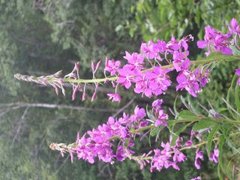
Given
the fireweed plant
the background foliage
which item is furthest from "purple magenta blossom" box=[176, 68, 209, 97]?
the background foliage

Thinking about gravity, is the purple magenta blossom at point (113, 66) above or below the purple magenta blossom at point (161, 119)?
above

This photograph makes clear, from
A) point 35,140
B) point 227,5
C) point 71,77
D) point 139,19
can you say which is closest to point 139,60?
point 71,77

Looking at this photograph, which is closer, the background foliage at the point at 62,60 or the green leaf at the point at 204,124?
the green leaf at the point at 204,124

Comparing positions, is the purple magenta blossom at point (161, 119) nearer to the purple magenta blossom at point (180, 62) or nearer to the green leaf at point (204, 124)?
the green leaf at point (204, 124)

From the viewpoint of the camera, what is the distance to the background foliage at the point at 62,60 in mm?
2588

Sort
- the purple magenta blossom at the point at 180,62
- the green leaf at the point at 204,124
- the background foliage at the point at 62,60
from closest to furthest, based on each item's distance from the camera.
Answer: the purple magenta blossom at the point at 180,62
the green leaf at the point at 204,124
the background foliage at the point at 62,60

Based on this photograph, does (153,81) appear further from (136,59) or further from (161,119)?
(161,119)

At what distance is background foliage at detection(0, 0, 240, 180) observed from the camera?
2.59m

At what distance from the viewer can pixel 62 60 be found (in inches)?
114

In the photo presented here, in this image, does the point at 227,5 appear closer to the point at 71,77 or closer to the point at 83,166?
the point at 83,166

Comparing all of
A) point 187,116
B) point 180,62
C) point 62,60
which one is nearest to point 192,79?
point 180,62

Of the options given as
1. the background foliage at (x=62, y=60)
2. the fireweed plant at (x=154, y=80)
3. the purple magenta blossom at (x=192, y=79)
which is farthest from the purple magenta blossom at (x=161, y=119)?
the background foliage at (x=62, y=60)

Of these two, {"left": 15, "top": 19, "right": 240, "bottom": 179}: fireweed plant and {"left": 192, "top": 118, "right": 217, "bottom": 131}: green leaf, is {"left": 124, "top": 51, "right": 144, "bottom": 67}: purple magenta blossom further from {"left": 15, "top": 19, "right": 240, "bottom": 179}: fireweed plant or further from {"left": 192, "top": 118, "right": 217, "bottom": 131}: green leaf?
{"left": 192, "top": 118, "right": 217, "bottom": 131}: green leaf

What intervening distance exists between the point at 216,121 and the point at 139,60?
25 cm
